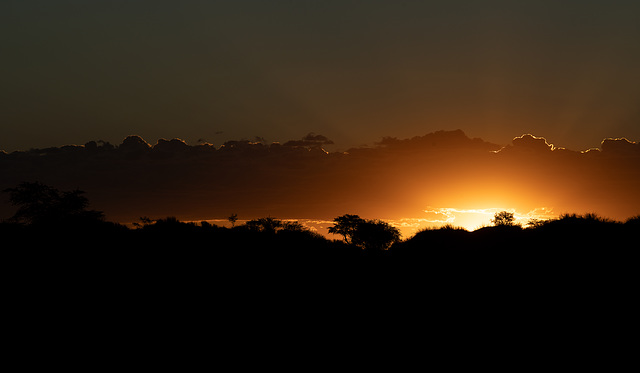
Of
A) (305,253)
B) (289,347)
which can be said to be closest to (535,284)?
(289,347)

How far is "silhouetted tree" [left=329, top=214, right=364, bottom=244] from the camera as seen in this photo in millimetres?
119500

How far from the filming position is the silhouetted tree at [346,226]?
120 meters

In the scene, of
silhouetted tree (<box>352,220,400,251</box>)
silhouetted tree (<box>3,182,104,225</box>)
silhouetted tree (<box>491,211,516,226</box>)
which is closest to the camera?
silhouetted tree (<box>3,182,104,225</box>)

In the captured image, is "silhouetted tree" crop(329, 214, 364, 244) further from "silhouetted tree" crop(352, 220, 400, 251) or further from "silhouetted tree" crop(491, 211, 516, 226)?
"silhouetted tree" crop(491, 211, 516, 226)

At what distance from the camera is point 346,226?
395 feet

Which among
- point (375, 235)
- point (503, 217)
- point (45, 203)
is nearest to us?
point (45, 203)

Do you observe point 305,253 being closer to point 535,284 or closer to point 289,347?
point 289,347

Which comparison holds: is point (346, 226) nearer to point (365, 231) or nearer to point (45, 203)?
point (365, 231)

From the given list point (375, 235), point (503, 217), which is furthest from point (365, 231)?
point (503, 217)

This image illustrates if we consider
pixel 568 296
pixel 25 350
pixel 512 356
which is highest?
pixel 568 296

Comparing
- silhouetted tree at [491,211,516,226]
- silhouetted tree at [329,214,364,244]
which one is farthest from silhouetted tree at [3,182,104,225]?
silhouetted tree at [491,211,516,226]

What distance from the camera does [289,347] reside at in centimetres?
2092

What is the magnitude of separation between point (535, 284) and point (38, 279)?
2813cm

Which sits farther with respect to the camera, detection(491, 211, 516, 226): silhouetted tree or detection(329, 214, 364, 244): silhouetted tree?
detection(491, 211, 516, 226): silhouetted tree
